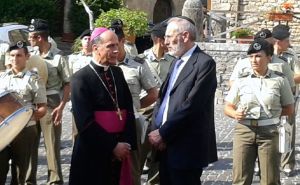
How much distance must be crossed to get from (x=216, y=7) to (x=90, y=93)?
946 inches

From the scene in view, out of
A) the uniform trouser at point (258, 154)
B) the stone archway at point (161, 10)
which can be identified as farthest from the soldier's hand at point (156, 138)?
the stone archway at point (161, 10)

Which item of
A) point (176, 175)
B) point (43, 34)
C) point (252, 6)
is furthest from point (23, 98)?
point (252, 6)

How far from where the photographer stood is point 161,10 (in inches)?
1527

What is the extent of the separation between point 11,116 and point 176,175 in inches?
56.1

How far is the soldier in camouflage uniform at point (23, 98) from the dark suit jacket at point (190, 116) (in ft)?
6.06

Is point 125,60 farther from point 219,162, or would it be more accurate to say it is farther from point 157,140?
point 219,162

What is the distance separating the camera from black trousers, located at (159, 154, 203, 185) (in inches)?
239

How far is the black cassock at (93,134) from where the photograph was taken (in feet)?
19.3

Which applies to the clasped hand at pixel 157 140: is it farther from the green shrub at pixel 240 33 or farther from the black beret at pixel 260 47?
the green shrub at pixel 240 33

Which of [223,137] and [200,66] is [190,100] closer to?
[200,66]

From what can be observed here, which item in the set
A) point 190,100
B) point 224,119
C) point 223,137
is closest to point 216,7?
point 224,119

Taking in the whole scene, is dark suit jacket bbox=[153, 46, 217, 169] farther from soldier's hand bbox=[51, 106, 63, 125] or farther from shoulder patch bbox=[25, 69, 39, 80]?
soldier's hand bbox=[51, 106, 63, 125]

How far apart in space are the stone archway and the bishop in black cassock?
32533 mm

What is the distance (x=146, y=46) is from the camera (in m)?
22.3
